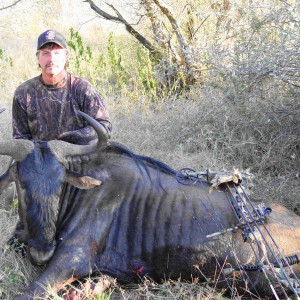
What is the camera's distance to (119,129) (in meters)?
6.21

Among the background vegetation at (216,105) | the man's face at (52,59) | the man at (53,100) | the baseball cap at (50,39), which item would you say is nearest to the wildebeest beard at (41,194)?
the background vegetation at (216,105)

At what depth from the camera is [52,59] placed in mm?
4102

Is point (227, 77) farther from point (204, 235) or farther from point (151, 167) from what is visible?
point (204, 235)

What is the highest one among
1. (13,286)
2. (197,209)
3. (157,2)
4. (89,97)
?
(157,2)

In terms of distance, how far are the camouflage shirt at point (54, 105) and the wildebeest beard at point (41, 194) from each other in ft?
3.94

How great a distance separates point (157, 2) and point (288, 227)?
530cm

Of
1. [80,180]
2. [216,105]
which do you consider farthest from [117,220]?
[216,105]

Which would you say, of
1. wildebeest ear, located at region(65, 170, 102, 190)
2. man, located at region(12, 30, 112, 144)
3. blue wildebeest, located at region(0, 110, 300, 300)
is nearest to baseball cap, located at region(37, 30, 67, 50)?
man, located at region(12, 30, 112, 144)

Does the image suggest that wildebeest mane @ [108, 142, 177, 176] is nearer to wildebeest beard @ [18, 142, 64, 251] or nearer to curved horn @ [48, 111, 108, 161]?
curved horn @ [48, 111, 108, 161]

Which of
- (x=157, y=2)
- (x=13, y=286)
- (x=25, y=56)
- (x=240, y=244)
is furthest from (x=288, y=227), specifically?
(x=25, y=56)

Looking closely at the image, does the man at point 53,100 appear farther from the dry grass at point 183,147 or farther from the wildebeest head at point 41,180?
the wildebeest head at point 41,180

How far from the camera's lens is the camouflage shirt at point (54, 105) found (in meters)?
4.20

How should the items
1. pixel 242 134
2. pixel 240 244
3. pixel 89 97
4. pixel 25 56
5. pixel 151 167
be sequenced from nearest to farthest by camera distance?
pixel 240 244 → pixel 151 167 → pixel 89 97 → pixel 242 134 → pixel 25 56

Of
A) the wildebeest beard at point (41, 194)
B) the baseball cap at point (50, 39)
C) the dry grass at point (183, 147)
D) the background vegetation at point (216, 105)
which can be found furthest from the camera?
the background vegetation at point (216, 105)
